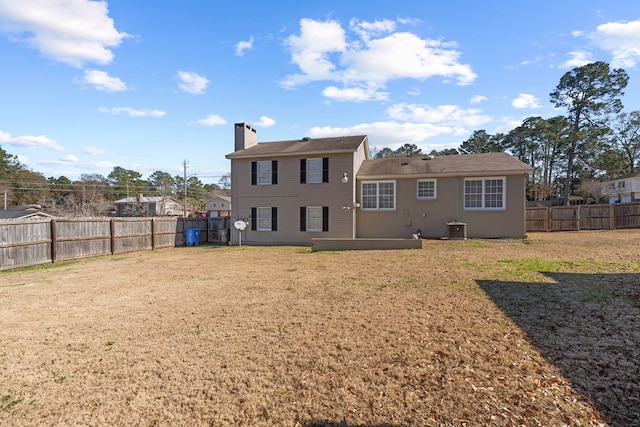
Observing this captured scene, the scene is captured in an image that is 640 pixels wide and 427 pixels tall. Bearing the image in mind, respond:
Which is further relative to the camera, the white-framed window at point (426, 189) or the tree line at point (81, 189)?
the tree line at point (81, 189)

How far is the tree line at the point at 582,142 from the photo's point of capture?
30863 millimetres

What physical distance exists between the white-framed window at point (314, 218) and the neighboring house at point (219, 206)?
42286 millimetres

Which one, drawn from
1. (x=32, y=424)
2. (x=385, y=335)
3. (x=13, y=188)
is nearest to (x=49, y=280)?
(x=32, y=424)

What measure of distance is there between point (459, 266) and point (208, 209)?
5627cm

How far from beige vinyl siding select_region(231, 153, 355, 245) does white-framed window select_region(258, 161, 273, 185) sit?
288 millimetres

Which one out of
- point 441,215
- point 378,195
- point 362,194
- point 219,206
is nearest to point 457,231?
point 441,215

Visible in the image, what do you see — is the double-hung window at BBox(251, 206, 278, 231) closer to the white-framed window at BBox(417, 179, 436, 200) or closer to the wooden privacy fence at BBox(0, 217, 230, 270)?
the wooden privacy fence at BBox(0, 217, 230, 270)

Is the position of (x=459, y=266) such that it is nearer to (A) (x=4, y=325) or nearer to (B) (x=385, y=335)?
Answer: (B) (x=385, y=335)

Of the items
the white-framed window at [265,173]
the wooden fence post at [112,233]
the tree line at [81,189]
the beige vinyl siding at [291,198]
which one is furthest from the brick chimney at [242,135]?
the tree line at [81,189]

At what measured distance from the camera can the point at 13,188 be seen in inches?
1777

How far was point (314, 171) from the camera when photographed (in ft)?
55.6

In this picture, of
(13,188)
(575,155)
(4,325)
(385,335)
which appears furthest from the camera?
(13,188)

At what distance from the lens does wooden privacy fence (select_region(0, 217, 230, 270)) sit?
10.9m

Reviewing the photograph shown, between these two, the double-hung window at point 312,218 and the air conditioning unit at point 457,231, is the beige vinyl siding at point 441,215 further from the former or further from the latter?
the double-hung window at point 312,218
